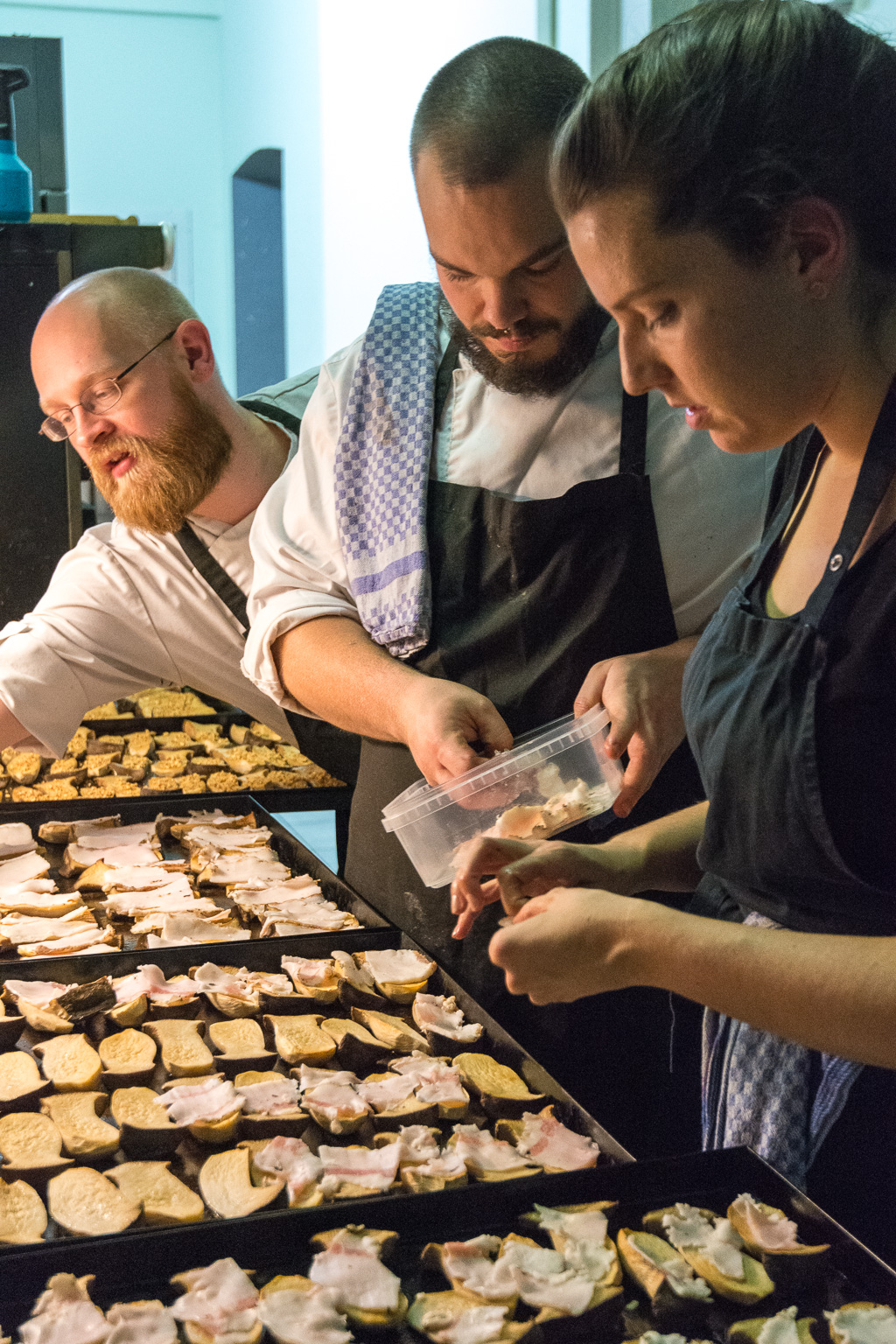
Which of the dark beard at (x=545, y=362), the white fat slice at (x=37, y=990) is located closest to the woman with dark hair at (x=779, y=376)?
the dark beard at (x=545, y=362)

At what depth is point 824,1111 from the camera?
3.79 feet

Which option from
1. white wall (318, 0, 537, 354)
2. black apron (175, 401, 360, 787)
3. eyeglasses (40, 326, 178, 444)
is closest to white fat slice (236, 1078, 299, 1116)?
black apron (175, 401, 360, 787)

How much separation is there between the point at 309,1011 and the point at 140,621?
1.25 metres

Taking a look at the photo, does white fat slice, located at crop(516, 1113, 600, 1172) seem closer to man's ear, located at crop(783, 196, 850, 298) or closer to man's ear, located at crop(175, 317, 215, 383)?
man's ear, located at crop(783, 196, 850, 298)

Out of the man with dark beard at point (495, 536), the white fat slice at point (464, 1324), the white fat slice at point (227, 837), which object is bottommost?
the white fat slice at point (227, 837)

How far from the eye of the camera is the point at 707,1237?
96cm

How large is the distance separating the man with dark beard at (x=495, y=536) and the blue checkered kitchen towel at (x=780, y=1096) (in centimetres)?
39

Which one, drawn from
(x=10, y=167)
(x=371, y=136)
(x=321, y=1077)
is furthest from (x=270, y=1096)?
(x=371, y=136)

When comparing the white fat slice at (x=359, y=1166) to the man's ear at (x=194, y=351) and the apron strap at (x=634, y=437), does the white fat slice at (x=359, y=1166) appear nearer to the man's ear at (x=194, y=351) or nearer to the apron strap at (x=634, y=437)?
the apron strap at (x=634, y=437)

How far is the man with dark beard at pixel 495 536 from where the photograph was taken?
4.90ft

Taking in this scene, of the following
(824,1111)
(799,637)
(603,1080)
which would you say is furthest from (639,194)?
(603,1080)

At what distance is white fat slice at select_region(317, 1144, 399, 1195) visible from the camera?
1109 millimetres

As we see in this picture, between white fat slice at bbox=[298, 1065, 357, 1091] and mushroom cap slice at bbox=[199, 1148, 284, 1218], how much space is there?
0.13m

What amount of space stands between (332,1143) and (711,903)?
1.53 feet
